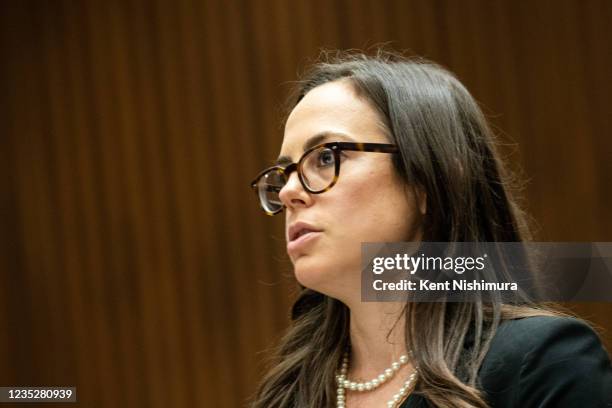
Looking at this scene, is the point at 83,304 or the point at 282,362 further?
the point at 83,304

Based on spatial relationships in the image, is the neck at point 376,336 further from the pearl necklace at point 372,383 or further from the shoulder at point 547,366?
the shoulder at point 547,366

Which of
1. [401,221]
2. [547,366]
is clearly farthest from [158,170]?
[547,366]

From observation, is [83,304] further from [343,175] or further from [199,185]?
[343,175]

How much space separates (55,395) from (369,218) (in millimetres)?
920

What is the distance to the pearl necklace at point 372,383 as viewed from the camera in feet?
4.36

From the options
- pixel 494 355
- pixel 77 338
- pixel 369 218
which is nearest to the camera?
pixel 494 355

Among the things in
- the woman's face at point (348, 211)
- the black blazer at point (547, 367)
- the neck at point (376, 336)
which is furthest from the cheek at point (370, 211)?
the black blazer at point (547, 367)

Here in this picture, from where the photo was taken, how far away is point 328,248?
134 centimetres

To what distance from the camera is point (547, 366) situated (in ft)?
3.80

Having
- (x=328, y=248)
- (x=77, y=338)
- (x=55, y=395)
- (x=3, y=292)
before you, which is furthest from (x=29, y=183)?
(x=328, y=248)

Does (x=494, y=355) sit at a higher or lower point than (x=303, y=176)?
lower

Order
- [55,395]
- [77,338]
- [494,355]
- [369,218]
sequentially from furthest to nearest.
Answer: [77,338] < [55,395] < [369,218] < [494,355]

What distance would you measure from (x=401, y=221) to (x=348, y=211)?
0.09 metres

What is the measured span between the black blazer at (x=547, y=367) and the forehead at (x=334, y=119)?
38cm
